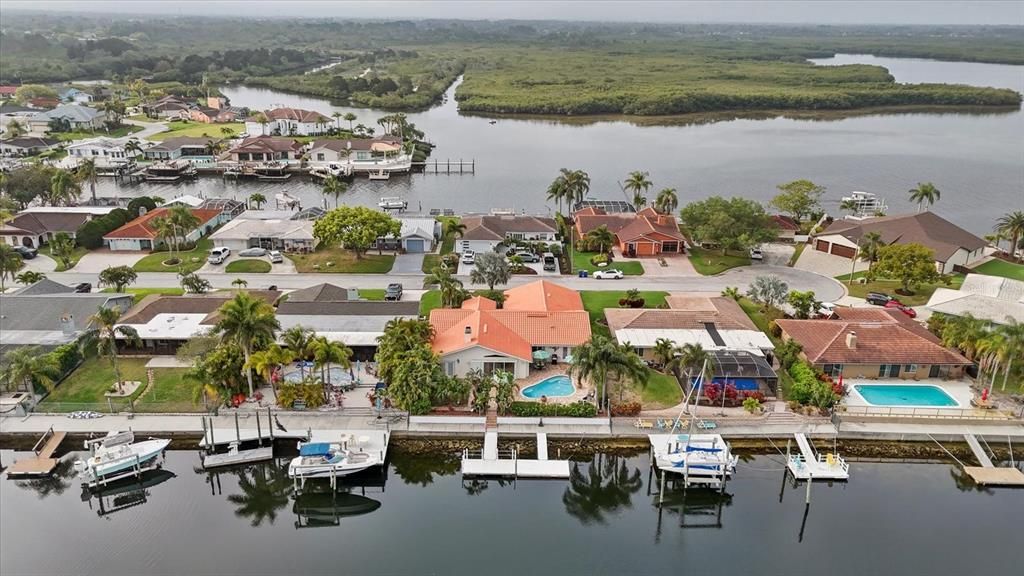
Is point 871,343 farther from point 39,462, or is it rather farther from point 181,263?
point 181,263

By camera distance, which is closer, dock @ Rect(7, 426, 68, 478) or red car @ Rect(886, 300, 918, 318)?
dock @ Rect(7, 426, 68, 478)

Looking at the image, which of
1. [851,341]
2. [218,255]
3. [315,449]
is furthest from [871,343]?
[218,255]

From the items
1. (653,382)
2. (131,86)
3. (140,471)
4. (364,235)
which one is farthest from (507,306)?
(131,86)

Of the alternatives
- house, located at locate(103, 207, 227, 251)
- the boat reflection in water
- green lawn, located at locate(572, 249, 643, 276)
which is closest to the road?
green lawn, located at locate(572, 249, 643, 276)

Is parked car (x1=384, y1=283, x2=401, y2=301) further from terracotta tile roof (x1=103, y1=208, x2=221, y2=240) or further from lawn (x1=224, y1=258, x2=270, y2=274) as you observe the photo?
terracotta tile roof (x1=103, y1=208, x2=221, y2=240)

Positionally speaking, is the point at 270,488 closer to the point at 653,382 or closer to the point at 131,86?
the point at 653,382

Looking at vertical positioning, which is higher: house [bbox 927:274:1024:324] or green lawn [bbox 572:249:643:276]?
house [bbox 927:274:1024:324]

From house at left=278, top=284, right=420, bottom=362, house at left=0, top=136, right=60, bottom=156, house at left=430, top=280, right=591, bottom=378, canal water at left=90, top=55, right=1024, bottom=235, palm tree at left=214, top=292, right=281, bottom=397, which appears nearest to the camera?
palm tree at left=214, top=292, right=281, bottom=397
